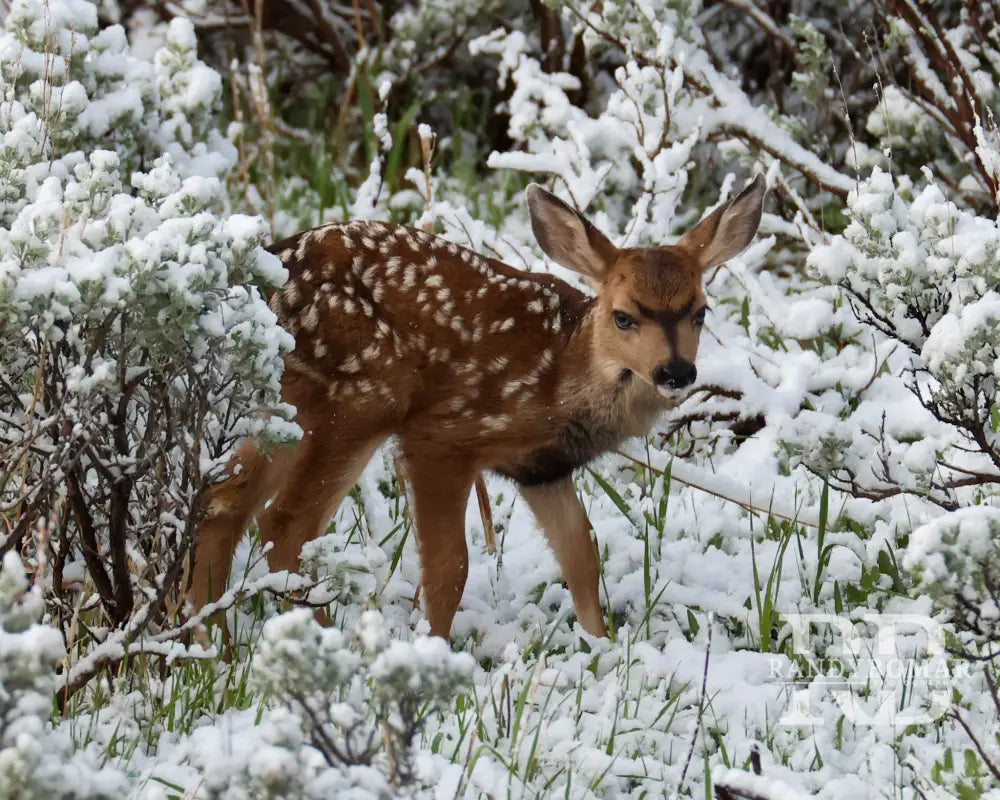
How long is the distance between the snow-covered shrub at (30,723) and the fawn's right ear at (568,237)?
2.95 m

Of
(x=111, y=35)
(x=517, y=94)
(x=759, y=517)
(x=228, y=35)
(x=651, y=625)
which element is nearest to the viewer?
(x=651, y=625)

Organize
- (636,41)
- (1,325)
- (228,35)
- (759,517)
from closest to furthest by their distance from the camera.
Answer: (1,325) < (759,517) < (636,41) < (228,35)

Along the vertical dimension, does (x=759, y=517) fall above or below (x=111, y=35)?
below

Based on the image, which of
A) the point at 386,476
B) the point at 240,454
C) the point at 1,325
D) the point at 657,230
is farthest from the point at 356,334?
the point at 657,230

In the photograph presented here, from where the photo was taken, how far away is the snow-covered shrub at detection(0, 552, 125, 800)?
2.19 metres

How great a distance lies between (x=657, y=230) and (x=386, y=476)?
1526 mm

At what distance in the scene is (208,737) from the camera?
2461mm

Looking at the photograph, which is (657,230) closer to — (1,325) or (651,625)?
(651,625)

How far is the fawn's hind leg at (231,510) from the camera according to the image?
4.72 meters

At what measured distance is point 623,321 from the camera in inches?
190

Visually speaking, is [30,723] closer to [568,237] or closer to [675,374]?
[675,374]

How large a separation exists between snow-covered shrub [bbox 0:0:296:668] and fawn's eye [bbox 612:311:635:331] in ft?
4.32

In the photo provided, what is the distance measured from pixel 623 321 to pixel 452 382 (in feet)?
1.88

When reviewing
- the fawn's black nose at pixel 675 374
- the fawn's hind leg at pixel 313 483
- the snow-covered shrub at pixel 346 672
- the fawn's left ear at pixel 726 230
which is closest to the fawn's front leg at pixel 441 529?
the fawn's hind leg at pixel 313 483
